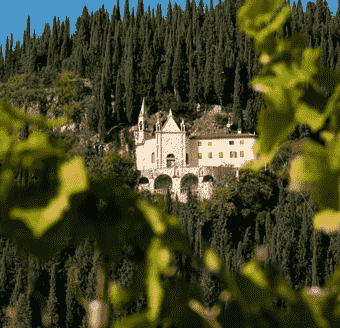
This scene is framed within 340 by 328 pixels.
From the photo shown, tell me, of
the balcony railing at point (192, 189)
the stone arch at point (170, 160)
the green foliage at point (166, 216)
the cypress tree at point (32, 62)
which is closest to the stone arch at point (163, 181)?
the balcony railing at point (192, 189)

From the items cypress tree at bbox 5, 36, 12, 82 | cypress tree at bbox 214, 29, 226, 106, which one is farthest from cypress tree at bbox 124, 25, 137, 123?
cypress tree at bbox 5, 36, 12, 82

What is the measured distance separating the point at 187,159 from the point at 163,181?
9.51 feet

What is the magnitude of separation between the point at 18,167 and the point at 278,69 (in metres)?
0.59

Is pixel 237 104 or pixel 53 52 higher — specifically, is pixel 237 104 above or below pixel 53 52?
below

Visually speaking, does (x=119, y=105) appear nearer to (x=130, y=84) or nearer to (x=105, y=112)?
(x=105, y=112)

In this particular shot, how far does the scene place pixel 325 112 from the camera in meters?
1.00

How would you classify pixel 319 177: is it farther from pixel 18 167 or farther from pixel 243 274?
pixel 18 167

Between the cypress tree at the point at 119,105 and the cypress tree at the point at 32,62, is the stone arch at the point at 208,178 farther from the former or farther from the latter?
the cypress tree at the point at 32,62

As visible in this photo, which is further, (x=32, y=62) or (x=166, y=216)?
(x=32, y=62)

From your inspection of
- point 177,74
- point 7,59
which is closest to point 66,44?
point 7,59

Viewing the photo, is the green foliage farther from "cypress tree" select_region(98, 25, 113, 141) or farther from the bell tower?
"cypress tree" select_region(98, 25, 113, 141)

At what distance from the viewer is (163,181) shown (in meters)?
41.2

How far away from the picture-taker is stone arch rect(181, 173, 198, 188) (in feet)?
133

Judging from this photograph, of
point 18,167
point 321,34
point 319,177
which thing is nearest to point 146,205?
point 18,167
